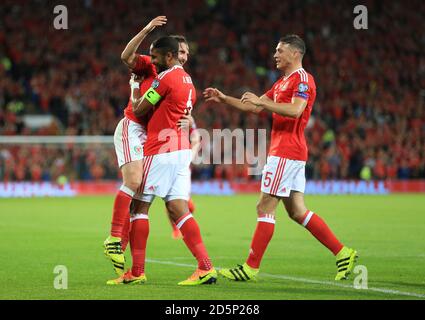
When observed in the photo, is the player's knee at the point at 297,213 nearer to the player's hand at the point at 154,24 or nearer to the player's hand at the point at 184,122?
the player's hand at the point at 184,122

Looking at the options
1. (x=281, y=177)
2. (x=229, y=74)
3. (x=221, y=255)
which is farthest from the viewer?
(x=229, y=74)

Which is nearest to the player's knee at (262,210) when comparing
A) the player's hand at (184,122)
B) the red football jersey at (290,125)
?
the red football jersey at (290,125)

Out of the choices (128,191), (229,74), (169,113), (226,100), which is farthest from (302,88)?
(229,74)

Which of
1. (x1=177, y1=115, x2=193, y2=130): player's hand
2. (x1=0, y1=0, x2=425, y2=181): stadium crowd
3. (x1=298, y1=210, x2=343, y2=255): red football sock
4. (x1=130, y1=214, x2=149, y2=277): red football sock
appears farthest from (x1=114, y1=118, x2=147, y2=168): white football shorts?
(x1=0, y1=0, x2=425, y2=181): stadium crowd

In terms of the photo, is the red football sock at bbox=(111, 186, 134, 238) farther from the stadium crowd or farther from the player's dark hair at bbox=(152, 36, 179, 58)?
the stadium crowd

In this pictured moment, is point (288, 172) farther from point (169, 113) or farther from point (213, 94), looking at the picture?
point (169, 113)

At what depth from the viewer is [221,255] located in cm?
1122

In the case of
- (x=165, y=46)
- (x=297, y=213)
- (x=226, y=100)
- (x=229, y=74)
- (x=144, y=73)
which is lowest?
(x=297, y=213)

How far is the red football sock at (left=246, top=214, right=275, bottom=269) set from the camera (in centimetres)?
883

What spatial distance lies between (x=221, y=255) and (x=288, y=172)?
2696mm

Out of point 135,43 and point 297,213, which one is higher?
point 135,43

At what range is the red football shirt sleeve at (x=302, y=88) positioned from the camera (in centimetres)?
868

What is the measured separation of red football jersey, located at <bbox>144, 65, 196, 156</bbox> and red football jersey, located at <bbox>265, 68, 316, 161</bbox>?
1.04 meters
